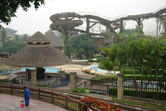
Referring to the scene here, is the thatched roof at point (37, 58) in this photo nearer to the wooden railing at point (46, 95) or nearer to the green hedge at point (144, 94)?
the wooden railing at point (46, 95)

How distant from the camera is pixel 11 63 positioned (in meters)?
17.5

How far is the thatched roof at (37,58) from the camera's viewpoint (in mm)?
16891

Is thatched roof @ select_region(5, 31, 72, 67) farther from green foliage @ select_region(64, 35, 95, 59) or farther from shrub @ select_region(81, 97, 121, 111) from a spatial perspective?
green foliage @ select_region(64, 35, 95, 59)

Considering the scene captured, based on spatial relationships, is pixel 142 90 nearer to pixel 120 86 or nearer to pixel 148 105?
Answer: pixel 148 105

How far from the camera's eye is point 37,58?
57.1ft

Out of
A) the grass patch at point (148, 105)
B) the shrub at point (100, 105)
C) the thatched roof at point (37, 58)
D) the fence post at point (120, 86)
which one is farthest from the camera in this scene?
the thatched roof at point (37, 58)

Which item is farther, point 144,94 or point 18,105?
point 144,94

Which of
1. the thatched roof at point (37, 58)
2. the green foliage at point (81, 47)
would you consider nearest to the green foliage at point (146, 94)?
the thatched roof at point (37, 58)

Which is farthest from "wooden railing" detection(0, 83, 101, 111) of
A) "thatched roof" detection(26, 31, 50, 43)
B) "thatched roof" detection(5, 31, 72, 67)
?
"thatched roof" detection(26, 31, 50, 43)

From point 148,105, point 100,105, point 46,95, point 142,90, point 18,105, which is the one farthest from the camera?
point 142,90

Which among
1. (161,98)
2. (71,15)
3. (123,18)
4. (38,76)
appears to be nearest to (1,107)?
(38,76)

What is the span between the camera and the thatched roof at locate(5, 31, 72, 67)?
1689 centimetres

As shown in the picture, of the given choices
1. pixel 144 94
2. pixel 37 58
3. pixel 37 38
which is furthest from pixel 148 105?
pixel 37 38

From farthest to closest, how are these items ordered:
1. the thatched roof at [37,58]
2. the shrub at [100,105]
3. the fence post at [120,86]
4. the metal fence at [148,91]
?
1. the thatched roof at [37,58]
2. the fence post at [120,86]
3. the metal fence at [148,91]
4. the shrub at [100,105]
